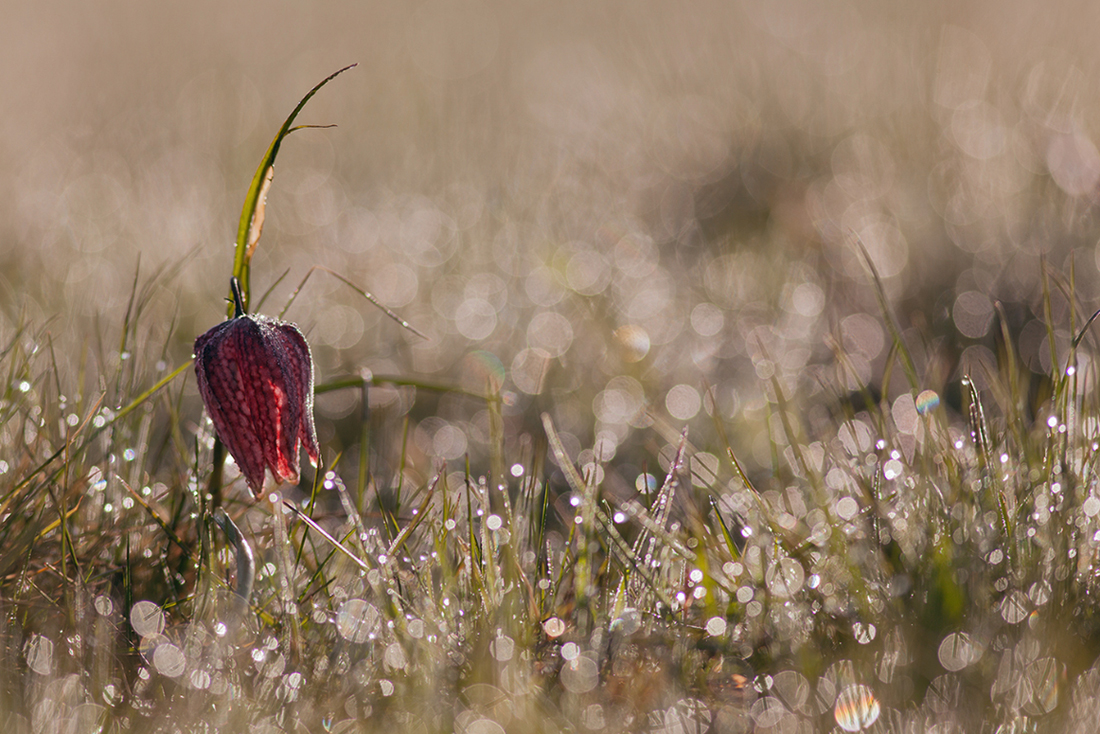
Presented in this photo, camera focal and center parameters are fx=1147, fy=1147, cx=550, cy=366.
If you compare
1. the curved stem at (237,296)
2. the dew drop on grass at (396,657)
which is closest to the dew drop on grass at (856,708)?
the dew drop on grass at (396,657)

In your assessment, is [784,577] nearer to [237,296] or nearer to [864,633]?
[864,633]

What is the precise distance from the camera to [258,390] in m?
1.16

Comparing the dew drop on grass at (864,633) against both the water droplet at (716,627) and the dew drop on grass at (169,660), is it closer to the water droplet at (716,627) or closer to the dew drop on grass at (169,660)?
the water droplet at (716,627)

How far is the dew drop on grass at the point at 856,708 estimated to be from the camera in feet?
3.20

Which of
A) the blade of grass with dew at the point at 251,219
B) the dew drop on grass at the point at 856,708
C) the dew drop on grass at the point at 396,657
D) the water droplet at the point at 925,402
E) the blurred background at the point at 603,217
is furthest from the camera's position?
the blurred background at the point at 603,217

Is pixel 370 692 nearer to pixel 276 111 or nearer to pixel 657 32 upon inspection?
pixel 276 111

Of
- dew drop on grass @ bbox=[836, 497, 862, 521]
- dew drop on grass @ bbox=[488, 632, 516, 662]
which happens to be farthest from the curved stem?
dew drop on grass @ bbox=[836, 497, 862, 521]

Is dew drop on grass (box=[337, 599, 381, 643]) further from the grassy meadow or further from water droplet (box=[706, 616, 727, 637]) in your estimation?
water droplet (box=[706, 616, 727, 637])

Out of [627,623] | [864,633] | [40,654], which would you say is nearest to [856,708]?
[864,633]

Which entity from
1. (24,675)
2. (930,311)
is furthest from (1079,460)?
(930,311)

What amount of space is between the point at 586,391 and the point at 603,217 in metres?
1.01

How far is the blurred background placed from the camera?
2.21 metres

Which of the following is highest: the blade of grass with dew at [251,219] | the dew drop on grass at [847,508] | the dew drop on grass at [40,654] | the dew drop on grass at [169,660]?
the blade of grass with dew at [251,219]

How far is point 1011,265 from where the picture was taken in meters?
2.47
